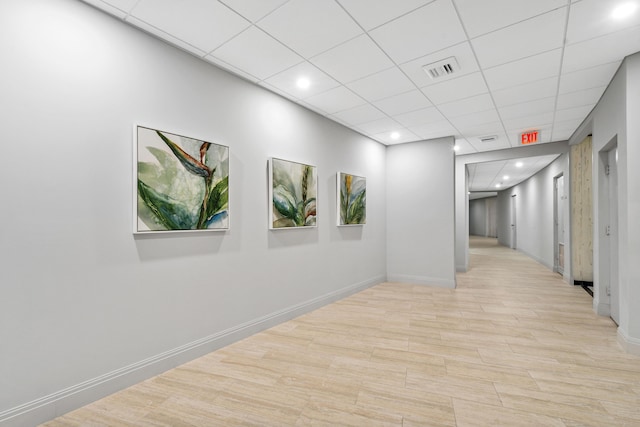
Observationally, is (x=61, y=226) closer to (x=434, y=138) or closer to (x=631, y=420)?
(x=631, y=420)

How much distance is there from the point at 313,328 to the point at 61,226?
2640mm

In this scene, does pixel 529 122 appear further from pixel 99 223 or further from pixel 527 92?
pixel 99 223

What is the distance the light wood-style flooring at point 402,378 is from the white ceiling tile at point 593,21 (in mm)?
2861

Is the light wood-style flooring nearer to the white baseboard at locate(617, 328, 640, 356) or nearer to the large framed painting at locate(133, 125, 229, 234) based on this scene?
the white baseboard at locate(617, 328, 640, 356)

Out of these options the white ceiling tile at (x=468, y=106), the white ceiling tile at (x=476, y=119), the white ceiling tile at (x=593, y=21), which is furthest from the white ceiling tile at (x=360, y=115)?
the white ceiling tile at (x=593, y=21)

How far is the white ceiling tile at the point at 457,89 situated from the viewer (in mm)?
3369

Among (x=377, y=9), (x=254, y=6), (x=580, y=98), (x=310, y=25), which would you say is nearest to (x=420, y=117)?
(x=580, y=98)

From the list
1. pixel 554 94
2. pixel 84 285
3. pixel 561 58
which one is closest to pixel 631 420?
pixel 561 58

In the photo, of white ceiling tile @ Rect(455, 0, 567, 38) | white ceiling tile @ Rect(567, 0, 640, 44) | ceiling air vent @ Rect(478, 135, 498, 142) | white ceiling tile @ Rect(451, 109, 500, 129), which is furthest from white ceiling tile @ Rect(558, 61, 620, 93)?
ceiling air vent @ Rect(478, 135, 498, 142)

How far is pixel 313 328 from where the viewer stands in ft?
11.9

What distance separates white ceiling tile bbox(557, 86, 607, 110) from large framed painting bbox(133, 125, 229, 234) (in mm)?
4264

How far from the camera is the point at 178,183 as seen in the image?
8.70 feet

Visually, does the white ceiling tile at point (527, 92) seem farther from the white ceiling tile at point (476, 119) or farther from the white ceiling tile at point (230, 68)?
the white ceiling tile at point (230, 68)

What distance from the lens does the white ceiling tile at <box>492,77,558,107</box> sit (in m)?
3.47
